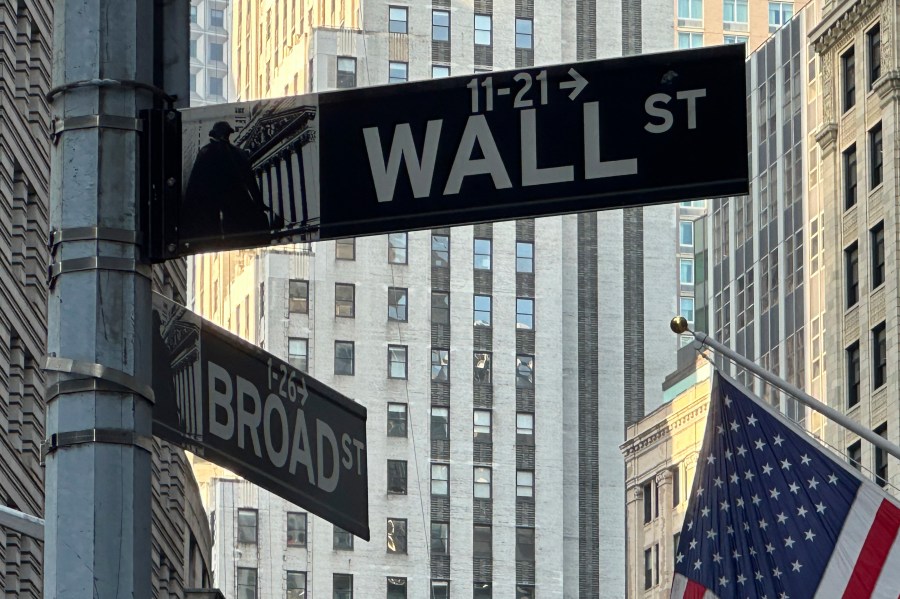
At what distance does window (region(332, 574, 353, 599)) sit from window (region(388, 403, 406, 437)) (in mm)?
8568

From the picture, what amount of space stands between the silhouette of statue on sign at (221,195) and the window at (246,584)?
11123 centimetres

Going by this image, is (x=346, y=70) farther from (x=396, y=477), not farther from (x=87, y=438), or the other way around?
(x=87, y=438)

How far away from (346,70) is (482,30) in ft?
28.6

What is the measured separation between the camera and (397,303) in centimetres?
12381

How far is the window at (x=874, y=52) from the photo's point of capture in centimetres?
7125

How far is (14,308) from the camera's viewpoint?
34531 mm

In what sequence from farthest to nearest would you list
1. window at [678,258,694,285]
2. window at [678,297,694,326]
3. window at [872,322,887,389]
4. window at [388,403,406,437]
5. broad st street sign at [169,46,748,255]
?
window at [678,258,694,285], window at [678,297,694,326], window at [388,403,406,437], window at [872,322,887,389], broad st street sign at [169,46,748,255]

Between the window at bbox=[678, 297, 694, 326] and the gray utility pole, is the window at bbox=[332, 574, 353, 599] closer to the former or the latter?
the window at bbox=[678, 297, 694, 326]

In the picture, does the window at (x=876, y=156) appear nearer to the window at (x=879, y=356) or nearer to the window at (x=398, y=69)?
the window at (x=879, y=356)

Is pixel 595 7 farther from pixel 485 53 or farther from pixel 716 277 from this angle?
pixel 716 277

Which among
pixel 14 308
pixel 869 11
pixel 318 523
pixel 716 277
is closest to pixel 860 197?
pixel 869 11

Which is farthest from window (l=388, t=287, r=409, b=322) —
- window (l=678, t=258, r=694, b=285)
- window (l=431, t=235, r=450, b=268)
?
window (l=678, t=258, r=694, b=285)

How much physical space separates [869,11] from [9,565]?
45022 millimetres

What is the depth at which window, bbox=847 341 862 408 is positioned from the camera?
6962 centimetres
